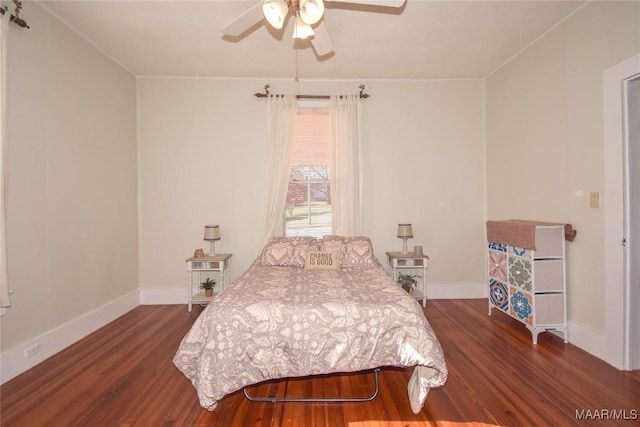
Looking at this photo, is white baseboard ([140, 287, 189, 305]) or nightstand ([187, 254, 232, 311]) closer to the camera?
nightstand ([187, 254, 232, 311])

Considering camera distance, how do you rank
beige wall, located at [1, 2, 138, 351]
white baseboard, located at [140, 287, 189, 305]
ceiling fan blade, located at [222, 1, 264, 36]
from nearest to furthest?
ceiling fan blade, located at [222, 1, 264, 36], beige wall, located at [1, 2, 138, 351], white baseboard, located at [140, 287, 189, 305]

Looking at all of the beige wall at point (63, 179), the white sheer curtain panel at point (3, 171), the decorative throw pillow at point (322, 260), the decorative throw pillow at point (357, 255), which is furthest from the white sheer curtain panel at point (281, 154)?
the white sheer curtain panel at point (3, 171)

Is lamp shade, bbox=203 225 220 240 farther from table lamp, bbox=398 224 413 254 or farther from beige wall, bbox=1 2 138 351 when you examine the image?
table lamp, bbox=398 224 413 254

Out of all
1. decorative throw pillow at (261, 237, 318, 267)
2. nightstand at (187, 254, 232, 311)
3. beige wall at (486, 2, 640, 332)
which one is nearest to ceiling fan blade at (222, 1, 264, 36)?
decorative throw pillow at (261, 237, 318, 267)

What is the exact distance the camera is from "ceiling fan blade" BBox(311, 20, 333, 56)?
93.4 inches

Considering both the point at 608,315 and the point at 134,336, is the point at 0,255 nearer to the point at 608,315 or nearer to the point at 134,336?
the point at 134,336

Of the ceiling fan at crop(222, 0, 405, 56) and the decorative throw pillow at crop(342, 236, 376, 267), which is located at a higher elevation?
the ceiling fan at crop(222, 0, 405, 56)

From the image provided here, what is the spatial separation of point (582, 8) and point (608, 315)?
2526 millimetres

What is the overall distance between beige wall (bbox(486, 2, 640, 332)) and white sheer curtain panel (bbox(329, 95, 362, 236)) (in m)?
1.77

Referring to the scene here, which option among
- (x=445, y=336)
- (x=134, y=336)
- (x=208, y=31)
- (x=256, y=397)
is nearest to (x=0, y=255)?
(x=134, y=336)

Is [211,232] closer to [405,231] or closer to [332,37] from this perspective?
[405,231]

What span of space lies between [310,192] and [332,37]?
1853 mm

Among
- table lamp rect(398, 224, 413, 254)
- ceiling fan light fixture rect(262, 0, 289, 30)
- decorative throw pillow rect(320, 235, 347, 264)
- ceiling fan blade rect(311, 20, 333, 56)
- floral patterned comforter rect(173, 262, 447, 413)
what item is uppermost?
ceiling fan blade rect(311, 20, 333, 56)

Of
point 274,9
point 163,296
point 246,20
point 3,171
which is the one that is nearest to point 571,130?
point 274,9
